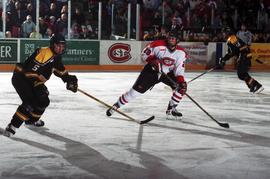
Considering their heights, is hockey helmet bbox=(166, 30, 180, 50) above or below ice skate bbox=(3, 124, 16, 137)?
above

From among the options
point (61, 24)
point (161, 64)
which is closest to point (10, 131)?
point (161, 64)

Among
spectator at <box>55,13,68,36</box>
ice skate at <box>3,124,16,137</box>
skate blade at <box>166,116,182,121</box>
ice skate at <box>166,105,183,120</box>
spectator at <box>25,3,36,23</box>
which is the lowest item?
skate blade at <box>166,116,182,121</box>

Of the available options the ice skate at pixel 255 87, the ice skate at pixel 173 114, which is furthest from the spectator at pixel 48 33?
the ice skate at pixel 173 114

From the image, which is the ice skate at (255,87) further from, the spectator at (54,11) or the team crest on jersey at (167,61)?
the spectator at (54,11)

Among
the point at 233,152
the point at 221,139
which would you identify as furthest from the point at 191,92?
the point at 233,152

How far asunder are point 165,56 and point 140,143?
1735 mm

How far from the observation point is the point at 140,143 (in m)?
5.58

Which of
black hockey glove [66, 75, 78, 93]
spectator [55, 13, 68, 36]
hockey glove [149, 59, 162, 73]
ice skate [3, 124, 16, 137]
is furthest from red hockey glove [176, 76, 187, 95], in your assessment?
spectator [55, 13, 68, 36]

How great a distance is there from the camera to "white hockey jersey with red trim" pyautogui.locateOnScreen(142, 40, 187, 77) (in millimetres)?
6945

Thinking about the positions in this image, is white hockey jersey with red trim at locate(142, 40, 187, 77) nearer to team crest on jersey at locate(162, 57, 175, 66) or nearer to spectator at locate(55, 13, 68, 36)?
team crest on jersey at locate(162, 57, 175, 66)

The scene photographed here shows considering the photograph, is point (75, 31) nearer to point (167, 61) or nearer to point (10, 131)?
point (167, 61)

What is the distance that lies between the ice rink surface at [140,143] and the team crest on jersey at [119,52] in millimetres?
6348

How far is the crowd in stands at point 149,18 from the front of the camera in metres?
14.7

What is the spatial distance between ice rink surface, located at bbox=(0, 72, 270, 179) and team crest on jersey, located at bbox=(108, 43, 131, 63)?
6348 millimetres
